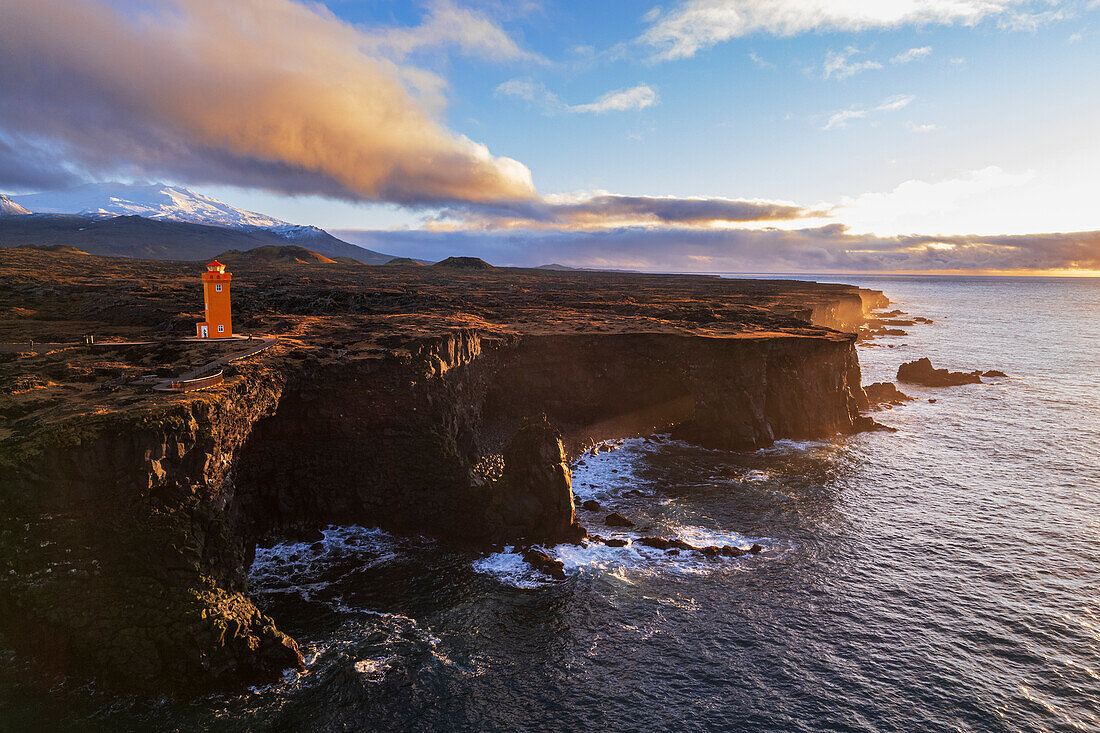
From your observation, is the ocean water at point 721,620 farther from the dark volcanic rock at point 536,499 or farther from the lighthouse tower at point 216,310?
the lighthouse tower at point 216,310

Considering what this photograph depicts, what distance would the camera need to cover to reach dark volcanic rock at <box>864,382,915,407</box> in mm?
77062

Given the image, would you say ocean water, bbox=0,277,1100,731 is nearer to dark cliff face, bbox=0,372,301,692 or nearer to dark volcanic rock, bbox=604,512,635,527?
dark volcanic rock, bbox=604,512,635,527

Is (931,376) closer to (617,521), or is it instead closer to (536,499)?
(617,521)

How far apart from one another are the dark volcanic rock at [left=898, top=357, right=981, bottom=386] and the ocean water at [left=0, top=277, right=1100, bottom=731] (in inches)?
1672

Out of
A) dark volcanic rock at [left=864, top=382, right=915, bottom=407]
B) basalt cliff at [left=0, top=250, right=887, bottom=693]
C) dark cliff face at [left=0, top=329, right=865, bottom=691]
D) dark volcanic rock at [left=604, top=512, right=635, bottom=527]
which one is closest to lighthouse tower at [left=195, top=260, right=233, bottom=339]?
basalt cliff at [left=0, top=250, right=887, bottom=693]

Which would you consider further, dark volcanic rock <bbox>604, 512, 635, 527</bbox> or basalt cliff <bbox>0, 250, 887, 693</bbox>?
dark volcanic rock <bbox>604, 512, 635, 527</bbox>

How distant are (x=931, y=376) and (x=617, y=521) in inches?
3076

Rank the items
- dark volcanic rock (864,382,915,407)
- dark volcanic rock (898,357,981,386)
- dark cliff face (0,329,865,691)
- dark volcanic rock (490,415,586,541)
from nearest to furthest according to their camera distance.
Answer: dark cliff face (0,329,865,691) < dark volcanic rock (490,415,586,541) < dark volcanic rock (864,382,915,407) < dark volcanic rock (898,357,981,386)

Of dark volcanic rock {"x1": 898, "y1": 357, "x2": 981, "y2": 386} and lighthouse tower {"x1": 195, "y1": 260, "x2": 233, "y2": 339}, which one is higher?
lighthouse tower {"x1": 195, "y1": 260, "x2": 233, "y2": 339}

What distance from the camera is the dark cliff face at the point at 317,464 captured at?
22.8 meters

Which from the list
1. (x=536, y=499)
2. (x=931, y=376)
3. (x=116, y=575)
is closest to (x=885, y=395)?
(x=931, y=376)

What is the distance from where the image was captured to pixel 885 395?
79.1m

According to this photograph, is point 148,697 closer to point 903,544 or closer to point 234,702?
point 234,702

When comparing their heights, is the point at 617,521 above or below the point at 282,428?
below
